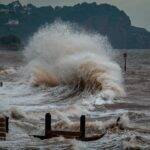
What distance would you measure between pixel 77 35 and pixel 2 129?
35.9m

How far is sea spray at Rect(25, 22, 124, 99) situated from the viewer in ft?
114

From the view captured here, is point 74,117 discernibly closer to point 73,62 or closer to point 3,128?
point 3,128

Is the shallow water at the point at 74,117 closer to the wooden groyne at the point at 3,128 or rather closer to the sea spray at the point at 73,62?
the wooden groyne at the point at 3,128

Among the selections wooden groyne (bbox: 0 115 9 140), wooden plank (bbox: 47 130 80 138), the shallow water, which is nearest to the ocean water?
the shallow water

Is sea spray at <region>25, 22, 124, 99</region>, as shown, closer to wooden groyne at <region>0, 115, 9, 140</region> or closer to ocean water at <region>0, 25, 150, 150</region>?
ocean water at <region>0, 25, 150, 150</region>

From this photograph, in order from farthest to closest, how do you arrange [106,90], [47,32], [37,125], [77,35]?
[47,32]
[77,35]
[106,90]
[37,125]

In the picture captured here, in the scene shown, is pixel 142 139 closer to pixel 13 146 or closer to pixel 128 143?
pixel 128 143

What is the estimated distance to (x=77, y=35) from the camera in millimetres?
51688

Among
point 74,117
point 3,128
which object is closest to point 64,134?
point 3,128

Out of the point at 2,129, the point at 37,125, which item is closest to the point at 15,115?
the point at 37,125

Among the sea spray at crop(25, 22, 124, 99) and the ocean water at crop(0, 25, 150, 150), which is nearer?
the ocean water at crop(0, 25, 150, 150)

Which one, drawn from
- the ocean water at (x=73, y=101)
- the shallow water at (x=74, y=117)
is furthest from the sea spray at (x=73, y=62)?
the shallow water at (x=74, y=117)

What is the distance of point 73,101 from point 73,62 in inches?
532

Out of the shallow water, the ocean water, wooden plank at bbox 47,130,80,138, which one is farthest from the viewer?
wooden plank at bbox 47,130,80,138
